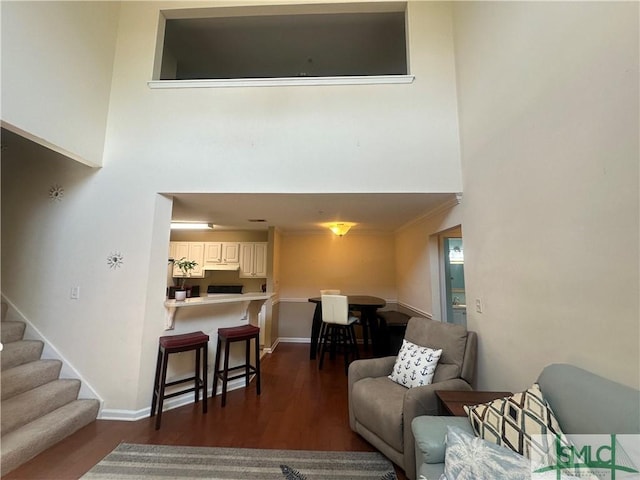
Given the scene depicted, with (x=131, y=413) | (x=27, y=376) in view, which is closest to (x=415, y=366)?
(x=131, y=413)

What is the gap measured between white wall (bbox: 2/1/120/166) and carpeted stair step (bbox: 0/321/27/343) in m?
1.71

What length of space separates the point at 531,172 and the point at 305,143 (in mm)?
1926

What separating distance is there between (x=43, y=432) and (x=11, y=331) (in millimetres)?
1113

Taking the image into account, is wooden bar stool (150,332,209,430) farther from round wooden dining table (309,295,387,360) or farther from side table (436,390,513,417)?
side table (436,390,513,417)

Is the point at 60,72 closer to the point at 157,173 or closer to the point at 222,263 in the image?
the point at 157,173

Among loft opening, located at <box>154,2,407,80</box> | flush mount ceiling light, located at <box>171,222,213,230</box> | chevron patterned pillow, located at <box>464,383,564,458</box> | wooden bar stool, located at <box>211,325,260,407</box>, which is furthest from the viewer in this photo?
flush mount ceiling light, located at <box>171,222,213,230</box>

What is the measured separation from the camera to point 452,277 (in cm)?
361

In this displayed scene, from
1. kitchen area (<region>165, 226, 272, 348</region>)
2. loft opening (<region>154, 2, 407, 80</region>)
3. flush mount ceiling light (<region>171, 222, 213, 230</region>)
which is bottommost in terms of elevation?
kitchen area (<region>165, 226, 272, 348</region>)

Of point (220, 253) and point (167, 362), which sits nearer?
point (167, 362)

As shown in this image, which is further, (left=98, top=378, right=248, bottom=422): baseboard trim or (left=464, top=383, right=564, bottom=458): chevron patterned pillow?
(left=98, top=378, right=248, bottom=422): baseboard trim

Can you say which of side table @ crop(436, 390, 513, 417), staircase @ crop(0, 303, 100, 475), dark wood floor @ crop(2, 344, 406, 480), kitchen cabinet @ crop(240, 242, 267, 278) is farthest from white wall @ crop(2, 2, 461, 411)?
kitchen cabinet @ crop(240, 242, 267, 278)

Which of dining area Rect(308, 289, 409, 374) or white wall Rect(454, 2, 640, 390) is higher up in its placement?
white wall Rect(454, 2, 640, 390)

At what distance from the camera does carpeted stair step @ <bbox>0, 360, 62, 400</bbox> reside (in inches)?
82.2

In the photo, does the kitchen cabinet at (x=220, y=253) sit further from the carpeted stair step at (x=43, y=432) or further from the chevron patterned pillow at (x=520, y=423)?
the chevron patterned pillow at (x=520, y=423)
